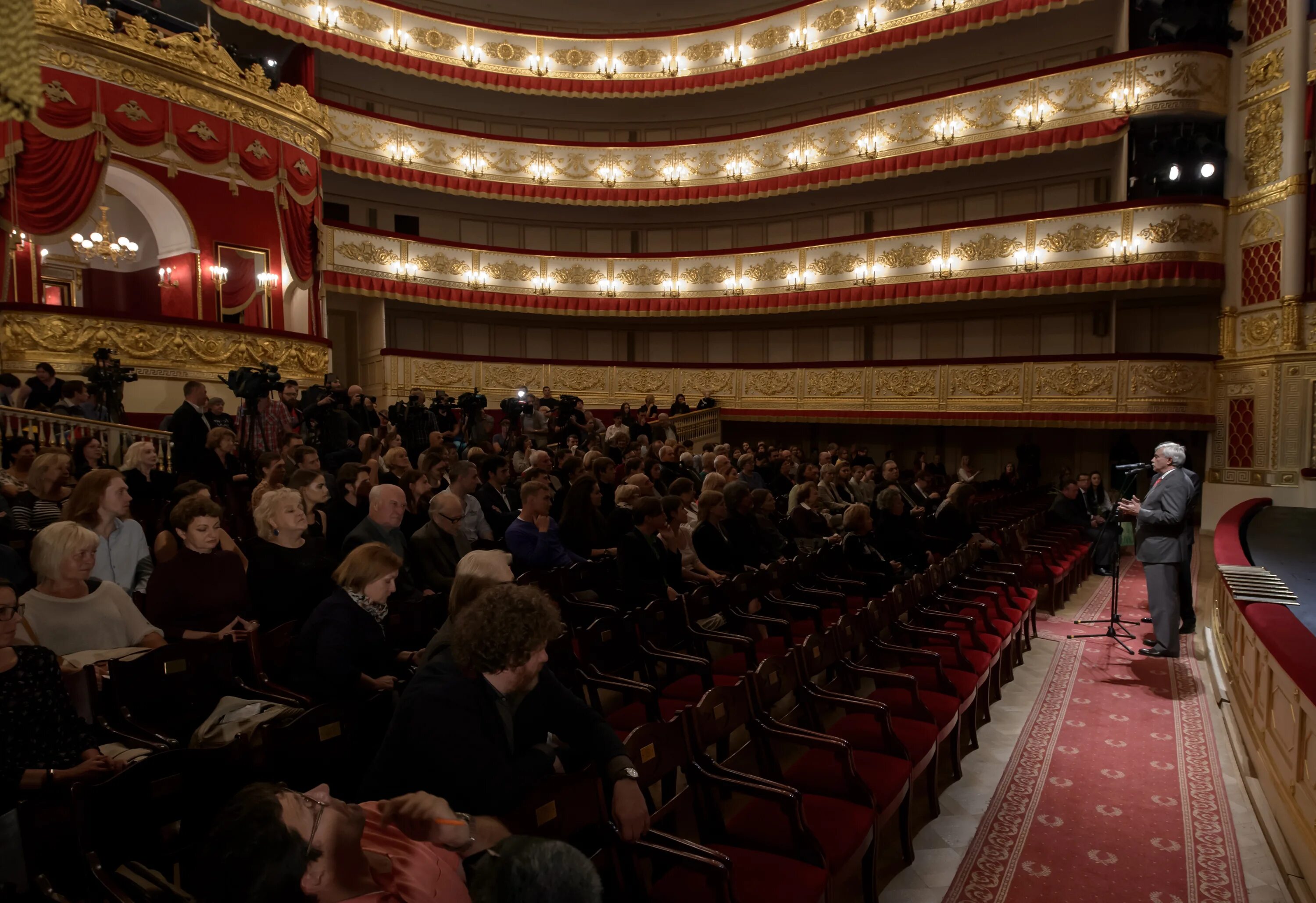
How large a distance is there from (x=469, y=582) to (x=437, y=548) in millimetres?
1775

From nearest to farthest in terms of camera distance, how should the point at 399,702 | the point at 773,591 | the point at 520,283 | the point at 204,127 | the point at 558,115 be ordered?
the point at 399,702, the point at 773,591, the point at 204,127, the point at 520,283, the point at 558,115

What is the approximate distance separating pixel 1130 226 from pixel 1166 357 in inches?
80.2

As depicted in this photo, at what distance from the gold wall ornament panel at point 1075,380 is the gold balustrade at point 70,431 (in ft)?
38.1

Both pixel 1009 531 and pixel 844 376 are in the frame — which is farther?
pixel 844 376

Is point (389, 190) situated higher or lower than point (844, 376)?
higher

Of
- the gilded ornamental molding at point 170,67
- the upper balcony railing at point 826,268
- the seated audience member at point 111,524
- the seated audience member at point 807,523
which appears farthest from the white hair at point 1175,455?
the gilded ornamental molding at point 170,67

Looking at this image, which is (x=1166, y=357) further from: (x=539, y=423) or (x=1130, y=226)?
(x=539, y=423)

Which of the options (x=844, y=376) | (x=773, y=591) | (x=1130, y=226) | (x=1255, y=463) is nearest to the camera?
(x=773, y=591)

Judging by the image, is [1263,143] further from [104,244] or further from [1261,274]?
[104,244]

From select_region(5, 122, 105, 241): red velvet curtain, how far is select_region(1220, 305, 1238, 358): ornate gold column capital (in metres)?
15.1

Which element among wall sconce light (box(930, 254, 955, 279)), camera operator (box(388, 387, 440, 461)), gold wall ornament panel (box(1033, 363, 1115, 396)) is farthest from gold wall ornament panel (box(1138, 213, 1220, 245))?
camera operator (box(388, 387, 440, 461))

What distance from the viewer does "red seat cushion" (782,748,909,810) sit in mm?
2633

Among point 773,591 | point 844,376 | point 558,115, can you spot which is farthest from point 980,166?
point 773,591

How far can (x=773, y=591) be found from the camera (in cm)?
485
